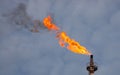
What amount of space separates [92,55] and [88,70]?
2954 millimetres

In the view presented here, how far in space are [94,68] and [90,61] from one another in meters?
1.42

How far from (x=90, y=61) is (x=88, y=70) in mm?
1679

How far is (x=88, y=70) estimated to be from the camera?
82688 mm

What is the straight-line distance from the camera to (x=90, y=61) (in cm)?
8206

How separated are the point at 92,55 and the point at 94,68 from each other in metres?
2.51

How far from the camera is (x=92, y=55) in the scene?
8131 cm

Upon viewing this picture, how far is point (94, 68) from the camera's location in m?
82.4

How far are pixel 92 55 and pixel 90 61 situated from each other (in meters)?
1.30
